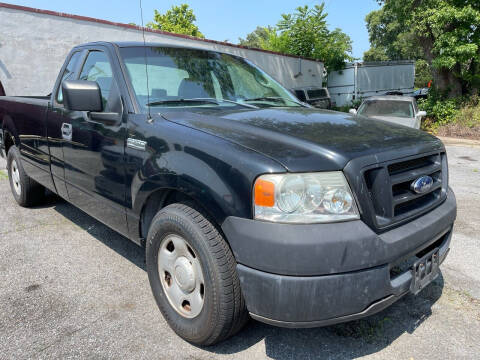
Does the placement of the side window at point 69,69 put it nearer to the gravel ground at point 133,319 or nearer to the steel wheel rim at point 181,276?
the gravel ground at point 133,319

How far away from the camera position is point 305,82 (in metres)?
23.2

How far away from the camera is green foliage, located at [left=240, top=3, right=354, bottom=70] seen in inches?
969

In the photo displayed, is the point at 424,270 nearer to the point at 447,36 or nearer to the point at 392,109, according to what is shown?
the point at 392,109

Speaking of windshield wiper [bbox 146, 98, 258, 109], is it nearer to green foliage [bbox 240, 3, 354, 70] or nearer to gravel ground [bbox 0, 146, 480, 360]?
gravel ground [bbox 0, 146, 480, 360]

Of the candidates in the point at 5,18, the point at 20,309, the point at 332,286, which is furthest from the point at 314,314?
the point at 5,18

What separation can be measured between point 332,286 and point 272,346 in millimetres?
783

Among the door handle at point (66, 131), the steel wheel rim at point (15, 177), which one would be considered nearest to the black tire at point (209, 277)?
the door handle at point (66, 131)

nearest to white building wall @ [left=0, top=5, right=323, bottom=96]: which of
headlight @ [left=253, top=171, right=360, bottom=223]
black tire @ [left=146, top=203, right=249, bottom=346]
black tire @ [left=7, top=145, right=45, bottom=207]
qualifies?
black tire @ [left=7, top=145, right=45, bottom=207]

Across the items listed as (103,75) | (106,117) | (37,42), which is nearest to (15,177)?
(103,75)

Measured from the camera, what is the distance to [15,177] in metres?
5.02

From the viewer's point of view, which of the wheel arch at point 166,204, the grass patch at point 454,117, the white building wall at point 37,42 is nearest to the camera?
the wheel arch at point 166,204

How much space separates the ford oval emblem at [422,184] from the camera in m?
2.18

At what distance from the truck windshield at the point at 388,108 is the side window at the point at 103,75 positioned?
356 inches

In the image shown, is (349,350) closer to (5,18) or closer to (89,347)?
(89,347)
